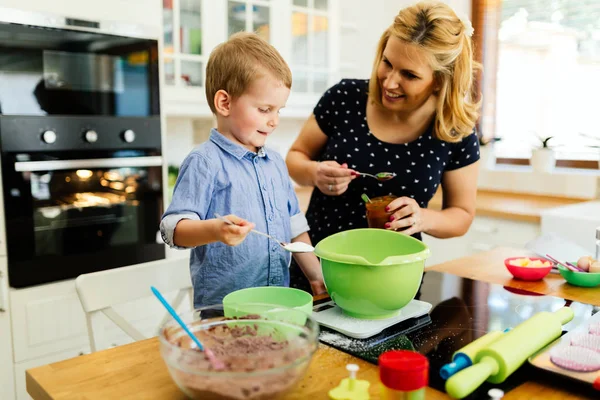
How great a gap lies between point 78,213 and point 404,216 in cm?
134

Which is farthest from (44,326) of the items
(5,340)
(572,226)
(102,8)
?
(572,226)

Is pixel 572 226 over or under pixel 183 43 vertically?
under

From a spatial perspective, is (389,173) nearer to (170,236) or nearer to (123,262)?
(170,236)

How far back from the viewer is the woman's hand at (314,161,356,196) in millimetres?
1341

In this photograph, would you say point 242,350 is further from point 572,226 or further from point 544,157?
point 544,157

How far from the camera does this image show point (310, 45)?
306 centimetres

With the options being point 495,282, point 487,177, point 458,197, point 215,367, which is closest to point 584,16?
point 487,177

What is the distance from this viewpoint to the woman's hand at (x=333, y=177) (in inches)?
52.8

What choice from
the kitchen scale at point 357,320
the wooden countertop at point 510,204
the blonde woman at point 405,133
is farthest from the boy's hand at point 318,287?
the wooden countertop at point 510,204

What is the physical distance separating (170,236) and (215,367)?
1.34 feet

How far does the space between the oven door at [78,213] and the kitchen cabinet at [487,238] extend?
142 cm

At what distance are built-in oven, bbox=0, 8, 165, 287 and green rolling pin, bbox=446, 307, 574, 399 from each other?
167 cm

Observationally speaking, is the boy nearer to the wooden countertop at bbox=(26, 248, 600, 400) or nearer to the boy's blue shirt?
the boy's blue shirt

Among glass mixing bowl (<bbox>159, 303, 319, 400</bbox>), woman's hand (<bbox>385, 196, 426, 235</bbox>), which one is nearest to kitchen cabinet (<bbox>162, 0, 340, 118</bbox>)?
woman's hand (<bbox>385, 196, 426, 235</bbox>)
